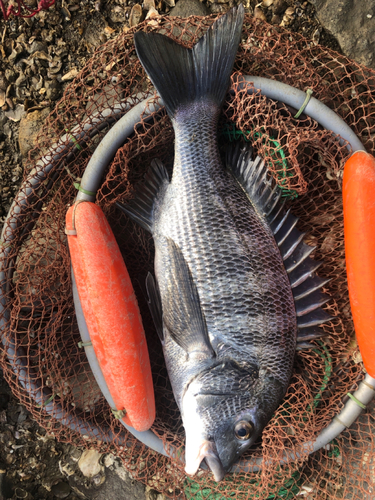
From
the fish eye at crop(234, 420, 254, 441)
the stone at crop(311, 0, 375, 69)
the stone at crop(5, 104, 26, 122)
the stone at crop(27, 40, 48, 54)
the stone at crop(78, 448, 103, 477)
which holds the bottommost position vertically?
the stone at crop(78, 448, 103, 477)

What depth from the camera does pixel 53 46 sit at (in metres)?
2.13

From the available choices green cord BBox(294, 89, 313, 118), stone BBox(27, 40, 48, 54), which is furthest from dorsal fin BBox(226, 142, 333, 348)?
stone BBox(27, 40, 48, 54)

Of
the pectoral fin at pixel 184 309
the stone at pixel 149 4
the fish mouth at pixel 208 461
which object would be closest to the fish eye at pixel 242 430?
the fish mouth at pixel 208 461

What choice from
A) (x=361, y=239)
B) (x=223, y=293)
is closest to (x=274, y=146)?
(x=361, y=239)

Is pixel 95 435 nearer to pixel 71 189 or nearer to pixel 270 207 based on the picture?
pixel 71 189

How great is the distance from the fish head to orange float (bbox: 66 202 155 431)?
0.24 m

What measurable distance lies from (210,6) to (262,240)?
1.45 meters

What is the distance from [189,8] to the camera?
2.06 m

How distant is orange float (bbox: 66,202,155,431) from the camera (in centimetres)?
150

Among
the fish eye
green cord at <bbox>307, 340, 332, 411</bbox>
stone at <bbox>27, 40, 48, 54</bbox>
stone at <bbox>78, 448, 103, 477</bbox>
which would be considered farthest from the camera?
stone at <bbox>78, 448, 103, 477</bbox>

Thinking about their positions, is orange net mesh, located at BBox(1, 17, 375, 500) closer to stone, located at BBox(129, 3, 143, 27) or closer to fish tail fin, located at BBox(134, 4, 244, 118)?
fish tail fin, located at BBox(134, 4, 244, 118)

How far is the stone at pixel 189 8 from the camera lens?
6.74 feet

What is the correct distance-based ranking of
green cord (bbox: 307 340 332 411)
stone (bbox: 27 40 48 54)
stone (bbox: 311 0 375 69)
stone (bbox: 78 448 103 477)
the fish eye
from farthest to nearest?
stone (bbox: 78 448 103 477)
stone (bbox: 27 40 48 54)
stone (bbox: 311 0 375 69)
green cord (bbox: 307 340 332 411)
the fish eye

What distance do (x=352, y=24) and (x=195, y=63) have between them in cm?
105
